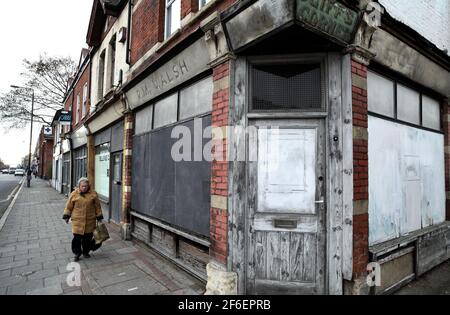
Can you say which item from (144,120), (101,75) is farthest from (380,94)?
(101,75)

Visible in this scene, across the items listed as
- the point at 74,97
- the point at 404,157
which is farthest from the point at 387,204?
the point at 74,97

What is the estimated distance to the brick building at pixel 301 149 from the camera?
3.49 metres

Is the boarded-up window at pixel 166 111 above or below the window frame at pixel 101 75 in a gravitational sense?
below

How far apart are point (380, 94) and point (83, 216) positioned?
5616mm

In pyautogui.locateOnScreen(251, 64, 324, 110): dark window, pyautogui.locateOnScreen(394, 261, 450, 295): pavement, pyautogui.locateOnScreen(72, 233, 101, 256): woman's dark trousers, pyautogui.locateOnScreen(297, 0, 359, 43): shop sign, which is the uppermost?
pyautogui.locateOnScreen(297, 0, 359, 43): shop sign

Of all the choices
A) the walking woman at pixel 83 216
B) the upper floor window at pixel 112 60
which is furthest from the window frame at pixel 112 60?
the walking woman at pixel 83 216

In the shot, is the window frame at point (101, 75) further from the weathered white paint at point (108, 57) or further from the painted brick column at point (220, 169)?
the painted brick column at point (220, 169)

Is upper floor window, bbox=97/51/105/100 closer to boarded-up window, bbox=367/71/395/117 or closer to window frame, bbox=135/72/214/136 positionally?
window frame, bbox=135/72/214/136

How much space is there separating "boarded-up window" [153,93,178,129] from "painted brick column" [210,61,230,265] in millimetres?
1616

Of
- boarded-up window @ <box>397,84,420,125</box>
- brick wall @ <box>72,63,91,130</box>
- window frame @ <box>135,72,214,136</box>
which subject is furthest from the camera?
brick wall @ <box>72,63,91,130</box>

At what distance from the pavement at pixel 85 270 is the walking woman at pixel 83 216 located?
0.83ft

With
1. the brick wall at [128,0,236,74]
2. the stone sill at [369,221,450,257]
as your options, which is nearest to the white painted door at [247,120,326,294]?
the stone sill at [369,221,450,257]

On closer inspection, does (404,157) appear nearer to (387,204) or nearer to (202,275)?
(387,204)

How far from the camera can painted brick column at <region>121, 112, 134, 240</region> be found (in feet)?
22.8
